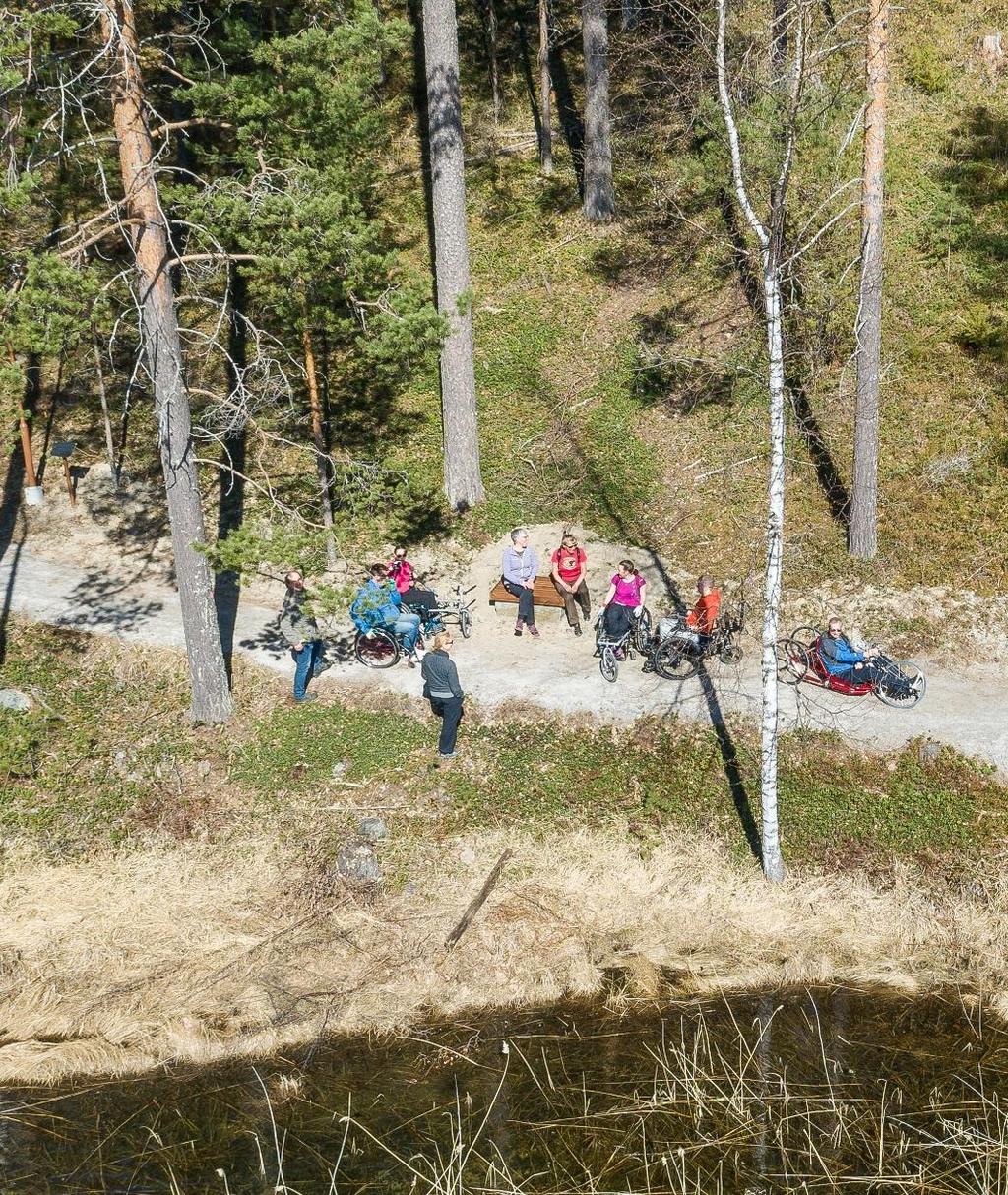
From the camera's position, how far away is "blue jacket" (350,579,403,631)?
1317 cm

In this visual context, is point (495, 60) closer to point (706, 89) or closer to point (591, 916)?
point (706, 89)

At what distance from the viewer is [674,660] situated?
13258 mm

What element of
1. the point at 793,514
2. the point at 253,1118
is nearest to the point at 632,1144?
the point at 253,1118

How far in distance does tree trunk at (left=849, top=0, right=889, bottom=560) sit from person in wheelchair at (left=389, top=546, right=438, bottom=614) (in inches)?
251

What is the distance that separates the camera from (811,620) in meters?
14.3

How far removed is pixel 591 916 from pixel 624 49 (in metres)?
21.8

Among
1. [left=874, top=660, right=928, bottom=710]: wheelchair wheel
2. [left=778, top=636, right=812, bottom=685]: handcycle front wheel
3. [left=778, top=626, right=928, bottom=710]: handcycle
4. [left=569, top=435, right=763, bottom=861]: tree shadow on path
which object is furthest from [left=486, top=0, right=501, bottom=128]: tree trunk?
[left=874, top=660, right=928, bottom=710]: wheelchair wheel

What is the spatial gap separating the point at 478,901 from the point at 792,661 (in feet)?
17.3

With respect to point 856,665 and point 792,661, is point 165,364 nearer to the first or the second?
point 792,661

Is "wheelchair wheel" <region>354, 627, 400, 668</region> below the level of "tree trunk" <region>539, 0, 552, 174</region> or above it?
below

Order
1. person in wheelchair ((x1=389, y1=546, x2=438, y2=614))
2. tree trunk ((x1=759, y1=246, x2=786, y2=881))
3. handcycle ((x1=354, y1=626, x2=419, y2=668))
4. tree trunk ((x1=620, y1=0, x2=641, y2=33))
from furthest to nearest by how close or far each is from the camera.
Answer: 1. tree trunk ((x1=620, y1=0, x2=641, y2=33))
2. person in wheelchair ((x1=389, y1=546, x2=438, y2=614))
3. handcycle ((x1=354, y1=626, x2=419, y2=668))
4. tree trunk ((x1=759, y1=246, x2=786, y2=881))

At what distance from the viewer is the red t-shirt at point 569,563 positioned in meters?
14.3

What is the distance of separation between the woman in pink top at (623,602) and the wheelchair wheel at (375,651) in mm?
2945

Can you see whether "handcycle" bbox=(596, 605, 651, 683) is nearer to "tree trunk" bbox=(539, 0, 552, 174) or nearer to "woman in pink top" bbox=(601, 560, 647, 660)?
"woman in pink top" bbox=(601, 560, 647, 660)
